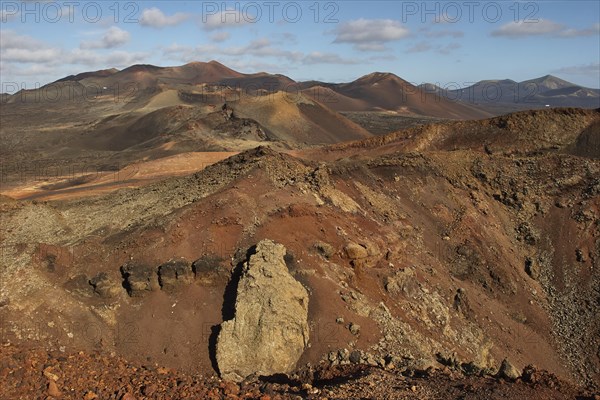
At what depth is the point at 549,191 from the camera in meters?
19.7

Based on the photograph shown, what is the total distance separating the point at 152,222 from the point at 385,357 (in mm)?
7171

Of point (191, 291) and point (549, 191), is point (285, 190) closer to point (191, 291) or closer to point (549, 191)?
point (191, 291)

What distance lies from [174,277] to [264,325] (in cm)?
284

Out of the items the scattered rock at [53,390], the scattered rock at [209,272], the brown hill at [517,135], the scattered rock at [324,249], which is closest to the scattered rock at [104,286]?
the scattered rock at [209,272]

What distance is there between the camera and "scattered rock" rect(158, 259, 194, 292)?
1280 cm

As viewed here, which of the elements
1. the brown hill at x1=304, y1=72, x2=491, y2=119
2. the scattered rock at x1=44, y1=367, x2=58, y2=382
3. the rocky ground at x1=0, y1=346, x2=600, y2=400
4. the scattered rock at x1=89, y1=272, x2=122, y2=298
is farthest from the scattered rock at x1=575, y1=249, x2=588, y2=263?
the brown hill at x1=304, y1=72, x2=491, y2=119

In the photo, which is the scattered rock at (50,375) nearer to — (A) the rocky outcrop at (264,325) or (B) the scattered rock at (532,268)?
(A) the rocky outcrop at (264,325)

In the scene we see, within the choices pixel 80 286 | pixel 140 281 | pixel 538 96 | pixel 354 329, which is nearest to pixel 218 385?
pixel 354 329

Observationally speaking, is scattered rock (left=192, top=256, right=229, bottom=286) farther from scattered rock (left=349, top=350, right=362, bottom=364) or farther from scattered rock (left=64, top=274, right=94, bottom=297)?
scattered rock (left=349, top=350, right=362, bottom=364)

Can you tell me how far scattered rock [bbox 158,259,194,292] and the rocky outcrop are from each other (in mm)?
1474

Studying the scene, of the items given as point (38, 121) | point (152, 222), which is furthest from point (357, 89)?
point (152, 222)

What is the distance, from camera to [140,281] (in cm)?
1277

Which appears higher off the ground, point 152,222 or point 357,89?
point 357,89

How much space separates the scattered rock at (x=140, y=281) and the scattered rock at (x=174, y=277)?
0.57ft
